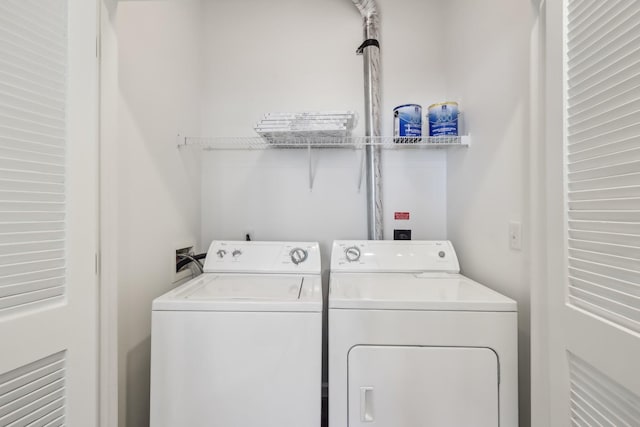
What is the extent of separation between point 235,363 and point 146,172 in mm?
978

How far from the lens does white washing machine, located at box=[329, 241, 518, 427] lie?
1009 mm

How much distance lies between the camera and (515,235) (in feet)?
3.90

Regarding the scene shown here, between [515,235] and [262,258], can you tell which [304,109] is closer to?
[262,258]

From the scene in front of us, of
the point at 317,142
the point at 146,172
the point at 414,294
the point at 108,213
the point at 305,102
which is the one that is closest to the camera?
the point at 108,213

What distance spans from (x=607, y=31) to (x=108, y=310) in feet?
5.33

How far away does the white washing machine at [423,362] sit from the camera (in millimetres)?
1009

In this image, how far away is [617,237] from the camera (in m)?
0.62

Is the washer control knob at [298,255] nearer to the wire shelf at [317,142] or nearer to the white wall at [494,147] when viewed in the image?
the wire shelf at [317,142]

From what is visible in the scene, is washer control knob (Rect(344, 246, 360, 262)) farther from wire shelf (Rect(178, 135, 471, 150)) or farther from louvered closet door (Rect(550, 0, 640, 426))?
louvered closet door (Rect(550, 0, 640, 426))

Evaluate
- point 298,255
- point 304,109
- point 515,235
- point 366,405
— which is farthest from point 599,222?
point 304,109

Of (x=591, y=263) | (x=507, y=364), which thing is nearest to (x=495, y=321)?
(x=507, y=364)

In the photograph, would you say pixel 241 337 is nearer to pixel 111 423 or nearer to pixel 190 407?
pixel 190 407

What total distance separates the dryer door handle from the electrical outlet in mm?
858

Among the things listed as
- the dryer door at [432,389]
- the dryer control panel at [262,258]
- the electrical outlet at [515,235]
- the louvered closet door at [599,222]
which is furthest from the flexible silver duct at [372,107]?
the louvered closet door at [599,222]
